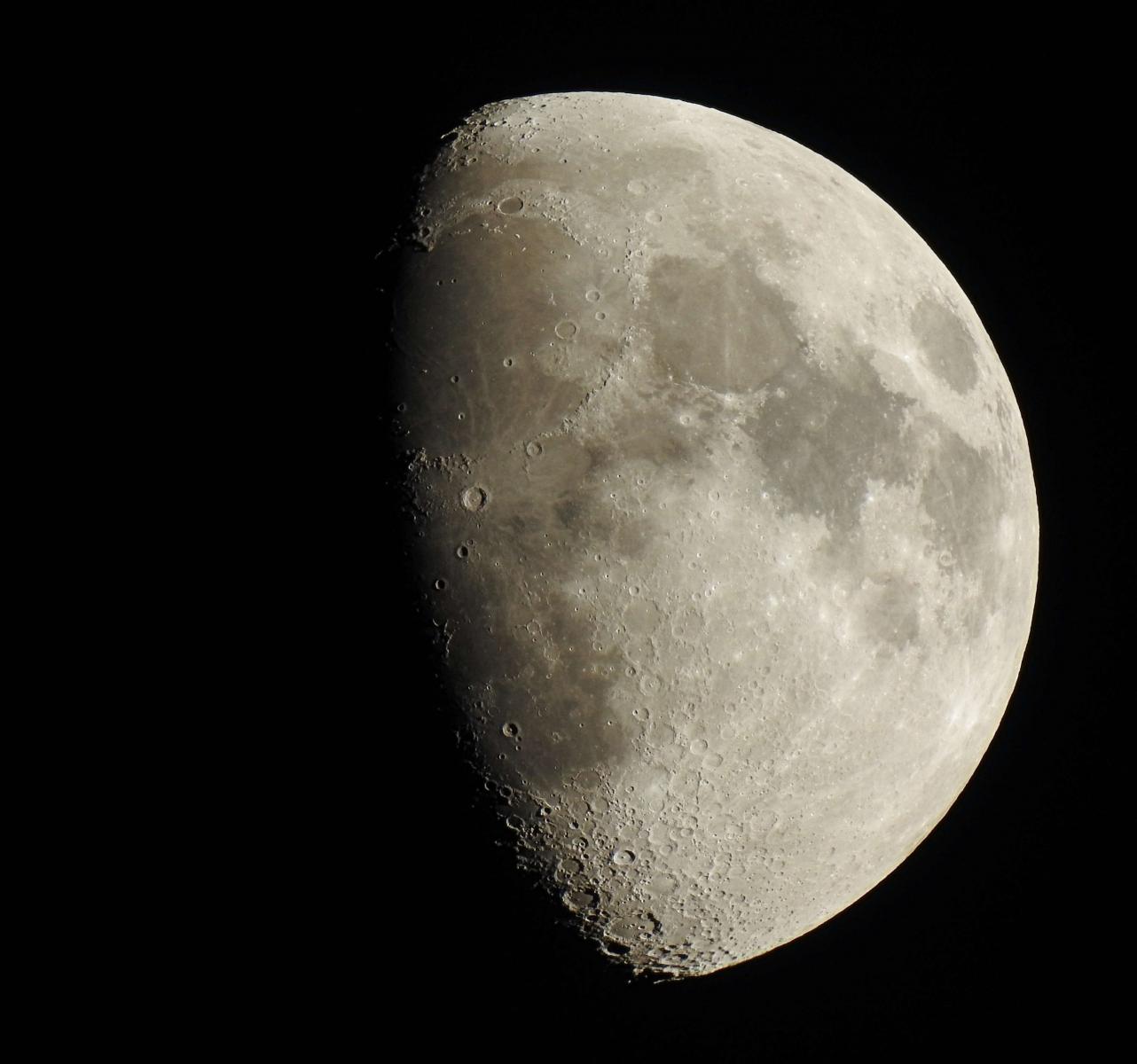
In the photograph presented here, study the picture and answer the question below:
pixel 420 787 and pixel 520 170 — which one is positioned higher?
pixel 520 170

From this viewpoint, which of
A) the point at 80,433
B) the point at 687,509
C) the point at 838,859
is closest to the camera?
the point at 687,509

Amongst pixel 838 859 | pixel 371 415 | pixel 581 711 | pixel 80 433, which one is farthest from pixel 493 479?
pixel 838 859

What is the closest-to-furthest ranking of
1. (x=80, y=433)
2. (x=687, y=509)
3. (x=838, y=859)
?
(x=687, y=509) → (x=80, y=433) → (x=838, y=859)

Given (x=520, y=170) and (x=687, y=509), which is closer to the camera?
(x=687, y=509)

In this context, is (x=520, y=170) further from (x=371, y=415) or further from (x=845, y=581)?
(x=845, y=581)

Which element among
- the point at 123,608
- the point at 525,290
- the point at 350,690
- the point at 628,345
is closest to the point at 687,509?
the point at 628,345

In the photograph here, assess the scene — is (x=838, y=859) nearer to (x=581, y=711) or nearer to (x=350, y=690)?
(x=581, y=711)

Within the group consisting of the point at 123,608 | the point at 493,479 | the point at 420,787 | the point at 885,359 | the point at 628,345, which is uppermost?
the point at 885,359
